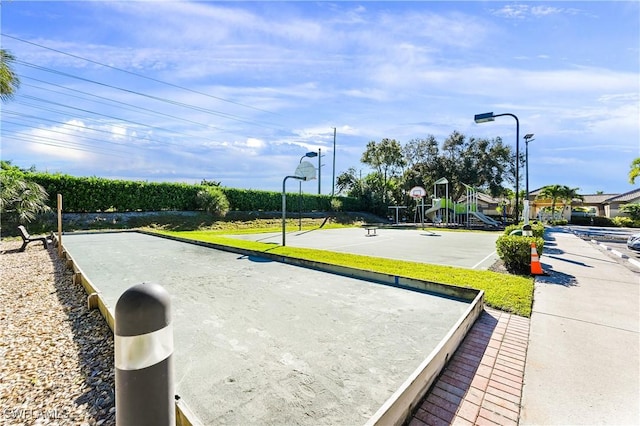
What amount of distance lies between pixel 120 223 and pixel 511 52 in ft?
66.3

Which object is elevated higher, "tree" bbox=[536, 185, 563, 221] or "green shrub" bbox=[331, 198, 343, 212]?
"tree" bbox=[536, 185, 563, 221]

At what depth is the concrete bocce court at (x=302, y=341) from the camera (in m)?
2.03

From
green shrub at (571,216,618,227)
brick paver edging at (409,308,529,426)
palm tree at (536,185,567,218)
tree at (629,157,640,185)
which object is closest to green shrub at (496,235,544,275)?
brick paver edging at (409,308,529,426)

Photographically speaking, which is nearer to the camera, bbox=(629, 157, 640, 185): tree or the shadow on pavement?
the shadow on pavement

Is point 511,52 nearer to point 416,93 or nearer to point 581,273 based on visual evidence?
point 416,93

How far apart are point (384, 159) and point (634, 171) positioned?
73.3ft

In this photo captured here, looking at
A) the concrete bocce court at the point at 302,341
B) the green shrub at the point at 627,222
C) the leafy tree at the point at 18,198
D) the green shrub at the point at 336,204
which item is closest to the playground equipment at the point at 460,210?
the green shrub at the point at 336,204

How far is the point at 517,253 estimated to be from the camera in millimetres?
6539

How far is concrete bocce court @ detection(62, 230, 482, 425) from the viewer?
6.66 feet

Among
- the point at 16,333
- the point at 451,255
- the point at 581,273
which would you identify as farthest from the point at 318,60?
the point at 16,333

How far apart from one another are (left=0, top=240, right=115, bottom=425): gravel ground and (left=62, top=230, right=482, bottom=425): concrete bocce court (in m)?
0.38

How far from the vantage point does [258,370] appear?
8.13 ft

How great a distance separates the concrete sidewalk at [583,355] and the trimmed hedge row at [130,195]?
17.1m

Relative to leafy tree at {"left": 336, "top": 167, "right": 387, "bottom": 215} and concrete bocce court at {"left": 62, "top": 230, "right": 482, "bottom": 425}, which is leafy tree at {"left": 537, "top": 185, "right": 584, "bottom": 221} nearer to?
leafy tree at {"left": 336, "top": 167, "right": 387, "bottom": 215}
